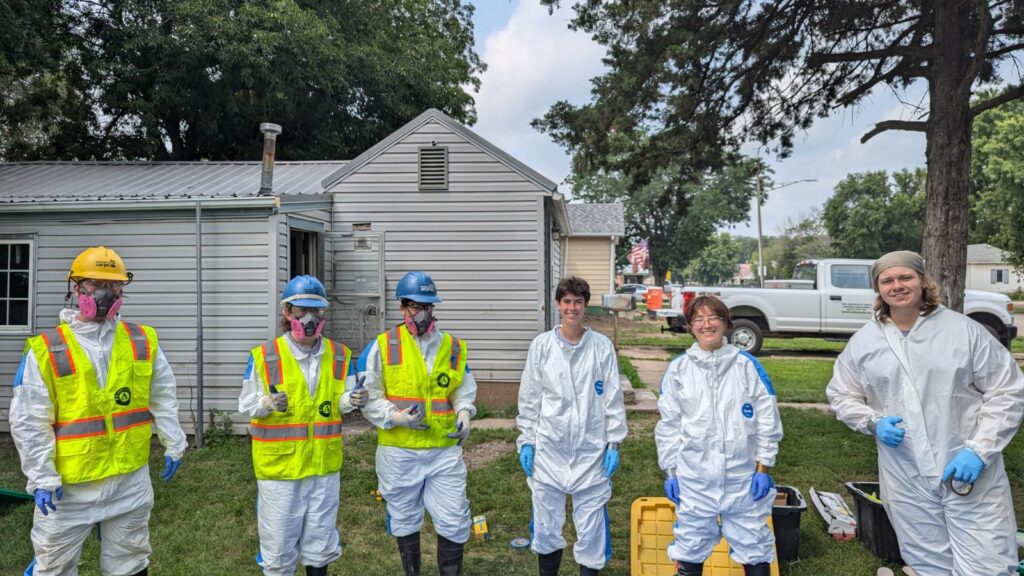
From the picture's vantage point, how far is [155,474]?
5758 millimetres

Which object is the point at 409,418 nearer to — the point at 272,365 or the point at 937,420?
the point at 272,365

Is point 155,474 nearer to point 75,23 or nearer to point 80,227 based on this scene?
point 80,227

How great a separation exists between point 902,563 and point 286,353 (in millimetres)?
4055

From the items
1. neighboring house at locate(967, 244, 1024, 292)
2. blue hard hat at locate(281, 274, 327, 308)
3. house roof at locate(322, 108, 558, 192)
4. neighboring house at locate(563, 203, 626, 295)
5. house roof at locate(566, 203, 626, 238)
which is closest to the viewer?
blue hard hat at locate(281, 274, 327, 308)

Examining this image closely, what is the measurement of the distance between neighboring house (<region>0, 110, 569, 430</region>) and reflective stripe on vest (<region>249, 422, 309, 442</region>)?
403cm

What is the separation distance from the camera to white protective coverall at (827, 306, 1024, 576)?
2.66 meters

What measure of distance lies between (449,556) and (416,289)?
1.54m

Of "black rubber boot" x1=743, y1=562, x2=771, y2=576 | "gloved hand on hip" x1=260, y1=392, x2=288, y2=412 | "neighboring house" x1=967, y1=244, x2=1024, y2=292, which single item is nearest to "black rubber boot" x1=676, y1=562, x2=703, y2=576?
"black rubber boot" x1=743, y1=562, x2=771, y2=576

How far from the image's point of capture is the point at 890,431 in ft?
9.11

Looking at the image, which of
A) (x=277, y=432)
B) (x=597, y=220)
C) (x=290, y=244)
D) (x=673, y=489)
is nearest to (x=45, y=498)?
(x=277, y=432)

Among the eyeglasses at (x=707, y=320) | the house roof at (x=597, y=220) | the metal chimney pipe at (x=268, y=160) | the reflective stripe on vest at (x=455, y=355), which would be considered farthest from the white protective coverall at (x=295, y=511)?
the house roof at (x=597, y=220)

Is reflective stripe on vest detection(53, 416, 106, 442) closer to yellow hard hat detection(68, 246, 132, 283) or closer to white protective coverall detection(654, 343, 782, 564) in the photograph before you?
yellow hard hat detection(68, 246, 132, 283)

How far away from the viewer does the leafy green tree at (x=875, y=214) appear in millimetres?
39844

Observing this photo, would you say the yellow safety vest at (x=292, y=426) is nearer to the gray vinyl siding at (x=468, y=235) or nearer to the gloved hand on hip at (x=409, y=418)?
the gloved hand on hip at (x=409, y=418)
